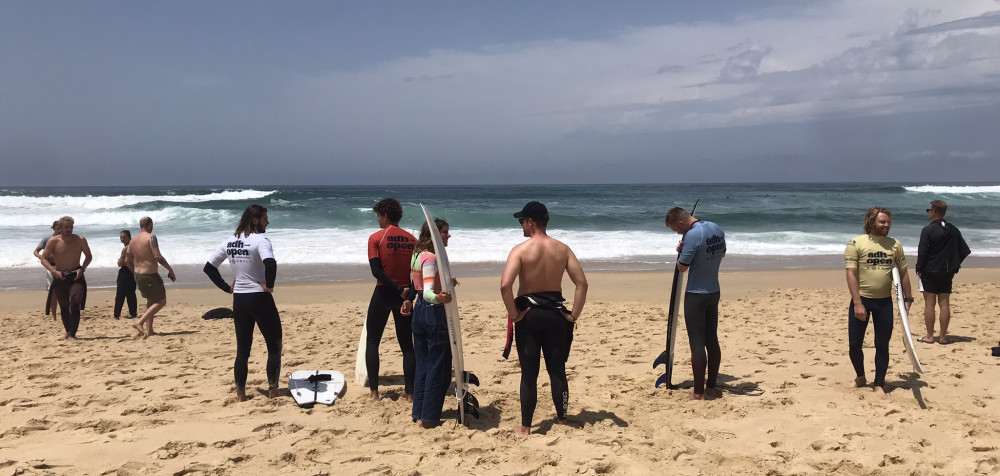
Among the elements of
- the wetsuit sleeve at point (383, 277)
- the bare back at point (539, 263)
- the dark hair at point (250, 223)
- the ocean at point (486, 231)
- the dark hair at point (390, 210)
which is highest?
the dark hair at point (390, 210)

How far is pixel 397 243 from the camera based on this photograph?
4.76 metres

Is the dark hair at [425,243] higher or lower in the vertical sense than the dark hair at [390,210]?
lower

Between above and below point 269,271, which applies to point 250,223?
above

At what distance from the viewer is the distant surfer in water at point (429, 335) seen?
13.7 feet

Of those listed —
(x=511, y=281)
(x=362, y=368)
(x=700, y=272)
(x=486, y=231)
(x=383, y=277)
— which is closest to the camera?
(x=511, y=281)

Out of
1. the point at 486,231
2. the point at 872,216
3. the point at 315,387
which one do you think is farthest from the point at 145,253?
the point at 486,231

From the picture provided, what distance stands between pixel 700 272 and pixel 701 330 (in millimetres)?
466

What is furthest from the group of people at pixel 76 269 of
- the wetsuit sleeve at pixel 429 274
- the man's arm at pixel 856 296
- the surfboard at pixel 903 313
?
the surfboard at pixel 903 313

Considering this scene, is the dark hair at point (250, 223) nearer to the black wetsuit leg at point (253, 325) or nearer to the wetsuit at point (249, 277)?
the wetsuit at point (249, 277)

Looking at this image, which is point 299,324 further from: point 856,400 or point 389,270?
point 856,400

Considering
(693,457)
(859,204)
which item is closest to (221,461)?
(693,457)

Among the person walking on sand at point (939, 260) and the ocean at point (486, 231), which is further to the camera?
the ocean at point (486, 231)

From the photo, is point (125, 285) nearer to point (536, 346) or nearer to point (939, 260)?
point (536, 346)

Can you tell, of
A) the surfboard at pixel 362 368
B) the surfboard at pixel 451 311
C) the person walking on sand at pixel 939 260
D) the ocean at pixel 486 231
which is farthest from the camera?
the ocean at pixel 486 231
